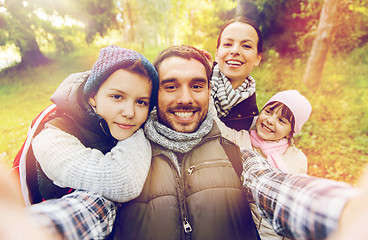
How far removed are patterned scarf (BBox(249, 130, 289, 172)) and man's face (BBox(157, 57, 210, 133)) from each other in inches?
37.2

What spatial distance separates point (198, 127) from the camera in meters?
1.93

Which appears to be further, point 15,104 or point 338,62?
point 15,104

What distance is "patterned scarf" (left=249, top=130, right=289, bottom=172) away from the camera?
87.2 inches

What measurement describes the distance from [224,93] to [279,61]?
766 centimetres

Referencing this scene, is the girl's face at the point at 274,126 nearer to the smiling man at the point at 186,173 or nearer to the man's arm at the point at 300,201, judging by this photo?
the smiling man at the point at 186,173

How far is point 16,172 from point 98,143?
0.73 meters

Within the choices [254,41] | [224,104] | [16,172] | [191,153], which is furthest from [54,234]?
[254,41]

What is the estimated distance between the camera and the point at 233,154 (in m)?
1.84

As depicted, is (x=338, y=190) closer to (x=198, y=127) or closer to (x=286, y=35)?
(x=198, y=127)

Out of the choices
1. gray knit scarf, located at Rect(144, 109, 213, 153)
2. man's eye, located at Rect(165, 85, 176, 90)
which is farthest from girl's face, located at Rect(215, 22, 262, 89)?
gray knit scarf, located at Rect(144, 109, 213, 153)

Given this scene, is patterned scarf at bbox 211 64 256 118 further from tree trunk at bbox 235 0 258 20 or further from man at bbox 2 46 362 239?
tree trunk at bbox 235 0 258 20

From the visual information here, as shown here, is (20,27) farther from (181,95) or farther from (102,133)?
(181,95)

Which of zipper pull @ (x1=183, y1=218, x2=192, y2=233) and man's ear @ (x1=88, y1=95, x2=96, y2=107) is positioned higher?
man's ear @ (x1=88, y1=95, x2=96, y2=107)

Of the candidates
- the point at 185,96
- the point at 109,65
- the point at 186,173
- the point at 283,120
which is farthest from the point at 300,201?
the point at 109,65
